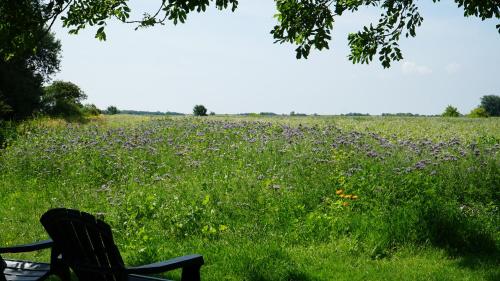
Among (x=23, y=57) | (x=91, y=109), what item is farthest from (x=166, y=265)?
(x=91, y=109)

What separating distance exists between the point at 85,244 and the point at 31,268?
1.55 m

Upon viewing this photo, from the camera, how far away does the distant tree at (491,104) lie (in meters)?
103

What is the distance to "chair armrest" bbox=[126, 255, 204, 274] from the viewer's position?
3.48 m

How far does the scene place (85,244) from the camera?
3609mm

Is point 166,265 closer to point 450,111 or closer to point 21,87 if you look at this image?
point 21,87

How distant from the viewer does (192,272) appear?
12.5 feet

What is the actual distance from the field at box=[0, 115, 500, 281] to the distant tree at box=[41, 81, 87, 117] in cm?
2148

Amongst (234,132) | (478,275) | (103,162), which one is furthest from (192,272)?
(234,132)

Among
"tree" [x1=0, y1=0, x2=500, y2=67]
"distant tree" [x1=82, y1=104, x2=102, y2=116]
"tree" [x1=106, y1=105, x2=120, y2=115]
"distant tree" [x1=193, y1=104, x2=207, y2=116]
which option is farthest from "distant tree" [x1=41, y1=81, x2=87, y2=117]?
"tree" [x1=0, y1=0, x2=500, y2=67]

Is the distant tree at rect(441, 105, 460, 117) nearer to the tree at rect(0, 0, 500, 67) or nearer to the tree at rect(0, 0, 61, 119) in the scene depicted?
the tree at rect(0, 0, 61, 119)

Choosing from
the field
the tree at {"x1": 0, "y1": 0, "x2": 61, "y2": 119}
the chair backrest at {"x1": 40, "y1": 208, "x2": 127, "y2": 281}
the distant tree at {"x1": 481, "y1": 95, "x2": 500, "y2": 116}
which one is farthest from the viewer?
the distant tree at {"x1": 481, "y1": 95, "x2": 500, "y2": 116}

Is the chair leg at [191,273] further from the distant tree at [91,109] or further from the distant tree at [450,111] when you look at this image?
the distant tree at [450,111]

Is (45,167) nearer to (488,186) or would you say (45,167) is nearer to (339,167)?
(339,167)

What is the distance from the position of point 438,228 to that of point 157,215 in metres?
4.25
